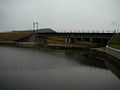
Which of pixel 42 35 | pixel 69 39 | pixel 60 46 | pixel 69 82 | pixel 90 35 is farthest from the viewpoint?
pixel 42 35

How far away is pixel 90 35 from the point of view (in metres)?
64.0

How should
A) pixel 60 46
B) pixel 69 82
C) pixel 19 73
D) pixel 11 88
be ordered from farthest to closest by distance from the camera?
pixel 60 46
pixel 19 73
pixel 69 82
pixel 11 88

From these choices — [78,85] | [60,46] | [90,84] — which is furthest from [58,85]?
[60,46]

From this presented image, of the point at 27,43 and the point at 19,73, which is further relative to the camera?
the point at 27,43

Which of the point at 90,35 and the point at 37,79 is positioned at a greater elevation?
the point at 90,35

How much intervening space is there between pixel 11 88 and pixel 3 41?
6430 centimetres

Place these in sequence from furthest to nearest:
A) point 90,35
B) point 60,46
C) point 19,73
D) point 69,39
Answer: point 69,39
point 90,35
point 60,46
point 19,73

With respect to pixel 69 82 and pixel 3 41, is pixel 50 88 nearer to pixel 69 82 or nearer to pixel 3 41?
pixel 69 82

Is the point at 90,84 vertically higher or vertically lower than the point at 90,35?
lower

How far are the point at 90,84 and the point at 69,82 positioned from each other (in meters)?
2.05

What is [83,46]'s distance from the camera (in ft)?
195

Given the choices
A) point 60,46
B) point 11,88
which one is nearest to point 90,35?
point 60,46

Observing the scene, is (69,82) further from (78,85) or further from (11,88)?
(11,88)

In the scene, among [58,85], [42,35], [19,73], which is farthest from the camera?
[42,35]
